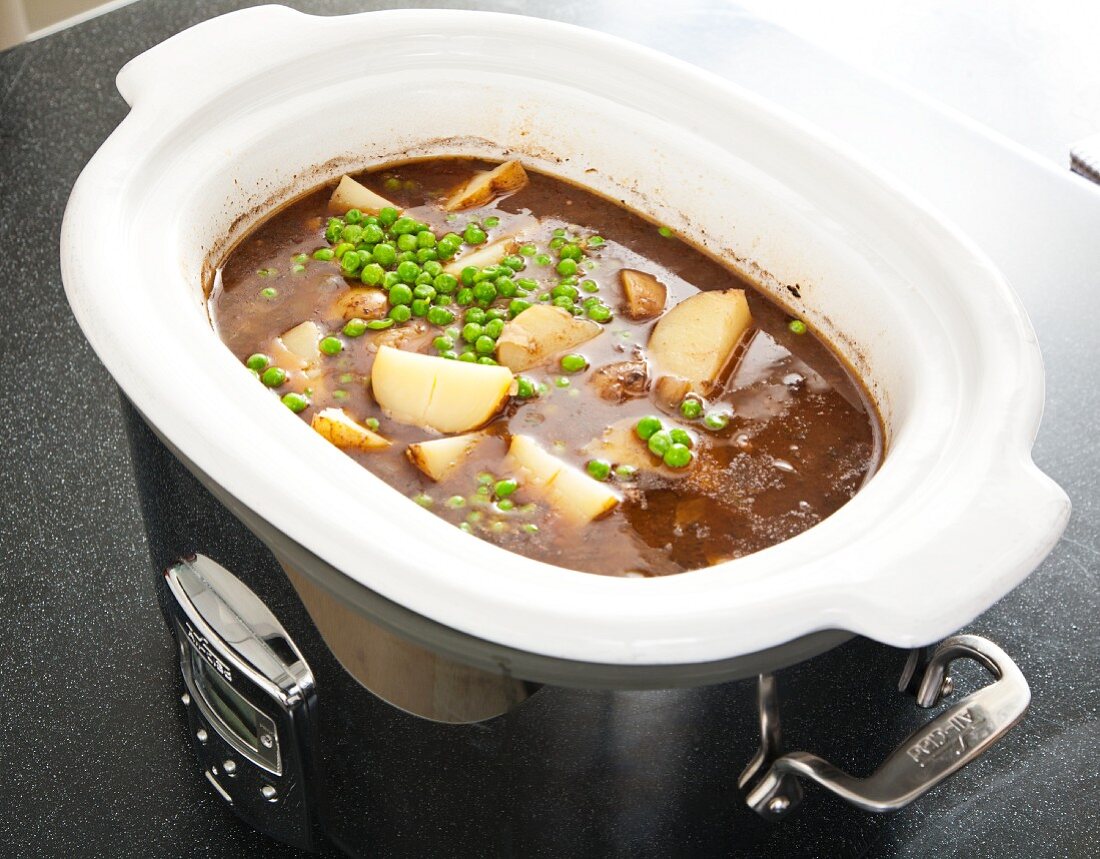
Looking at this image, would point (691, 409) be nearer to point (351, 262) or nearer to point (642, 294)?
point (642, 294)

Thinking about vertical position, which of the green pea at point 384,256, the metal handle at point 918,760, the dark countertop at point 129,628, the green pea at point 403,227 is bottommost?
the dark countertop at point 129,628

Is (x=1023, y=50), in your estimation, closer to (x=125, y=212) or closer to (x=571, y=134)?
(x=571, y=134)

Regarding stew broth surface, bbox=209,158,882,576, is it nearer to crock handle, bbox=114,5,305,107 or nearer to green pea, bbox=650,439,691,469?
green pea, bbox=650,439,691,469

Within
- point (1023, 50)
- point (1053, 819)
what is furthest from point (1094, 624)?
point (1023, 50)

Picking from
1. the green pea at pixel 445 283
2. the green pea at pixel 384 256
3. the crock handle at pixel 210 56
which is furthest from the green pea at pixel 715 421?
the crock handle at pixel 210 56

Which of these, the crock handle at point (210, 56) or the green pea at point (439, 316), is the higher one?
the crock handle at point (210, 56)

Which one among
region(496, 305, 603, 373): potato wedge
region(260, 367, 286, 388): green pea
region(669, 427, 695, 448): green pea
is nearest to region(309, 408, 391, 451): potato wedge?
region(260, 367, 286, 388): green pea

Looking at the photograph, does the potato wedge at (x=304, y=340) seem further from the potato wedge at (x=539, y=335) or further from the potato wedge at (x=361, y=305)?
the potato wedge at (x=539, y=335)
